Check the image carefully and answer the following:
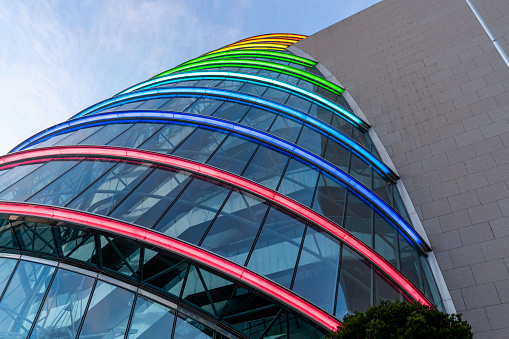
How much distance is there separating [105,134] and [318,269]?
42.5ft

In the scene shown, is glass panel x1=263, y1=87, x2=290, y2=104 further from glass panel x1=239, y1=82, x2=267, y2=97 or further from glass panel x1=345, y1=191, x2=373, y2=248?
glass panel x1=345, y1=191, x2=373, y2=248

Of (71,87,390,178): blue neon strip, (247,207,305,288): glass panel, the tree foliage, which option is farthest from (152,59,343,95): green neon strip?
the tree foliage

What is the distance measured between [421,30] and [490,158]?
1215 centimetres

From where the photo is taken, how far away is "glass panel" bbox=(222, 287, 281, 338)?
1374 centimetres

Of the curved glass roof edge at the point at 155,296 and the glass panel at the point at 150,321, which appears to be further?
the curved glass roof edge at the point at 155,296

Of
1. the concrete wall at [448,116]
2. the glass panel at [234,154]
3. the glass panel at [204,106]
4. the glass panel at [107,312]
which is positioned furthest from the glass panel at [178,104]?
the glass panel at [107,312]

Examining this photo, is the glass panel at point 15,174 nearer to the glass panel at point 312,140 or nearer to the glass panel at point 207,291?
the glass panel at point 207,291

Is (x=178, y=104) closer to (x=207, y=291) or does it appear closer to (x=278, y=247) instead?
(x=278, y=247)

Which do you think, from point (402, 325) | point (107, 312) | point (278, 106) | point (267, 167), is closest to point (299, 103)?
point (278, 106)

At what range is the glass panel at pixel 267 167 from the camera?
59.0 ft

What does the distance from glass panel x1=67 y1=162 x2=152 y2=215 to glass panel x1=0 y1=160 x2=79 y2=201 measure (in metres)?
2.34

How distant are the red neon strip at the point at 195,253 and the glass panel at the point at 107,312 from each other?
79.9 inches

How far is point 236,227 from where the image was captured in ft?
49.9

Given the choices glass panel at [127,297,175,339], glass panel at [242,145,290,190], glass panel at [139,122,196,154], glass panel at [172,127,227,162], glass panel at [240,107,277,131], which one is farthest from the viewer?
glass panel at [240,107,277,131]
